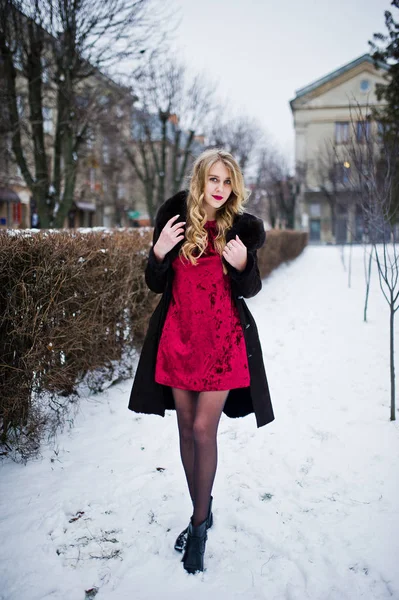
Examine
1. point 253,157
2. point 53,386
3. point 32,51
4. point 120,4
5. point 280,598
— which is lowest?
point 280,598

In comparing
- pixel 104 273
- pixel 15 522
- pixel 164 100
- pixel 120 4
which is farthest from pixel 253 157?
pixel 15 522

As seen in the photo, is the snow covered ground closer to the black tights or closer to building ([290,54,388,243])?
the black tights

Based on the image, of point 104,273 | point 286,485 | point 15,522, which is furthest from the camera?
point 104,273

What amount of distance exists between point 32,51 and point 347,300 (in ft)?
29.4

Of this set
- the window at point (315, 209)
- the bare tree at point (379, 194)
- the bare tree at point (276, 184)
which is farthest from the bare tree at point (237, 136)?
the bare tree at point (379, 194)

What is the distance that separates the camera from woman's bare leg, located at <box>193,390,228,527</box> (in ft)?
7.24

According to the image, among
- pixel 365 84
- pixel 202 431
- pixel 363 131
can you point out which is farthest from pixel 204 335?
pixel 365 84

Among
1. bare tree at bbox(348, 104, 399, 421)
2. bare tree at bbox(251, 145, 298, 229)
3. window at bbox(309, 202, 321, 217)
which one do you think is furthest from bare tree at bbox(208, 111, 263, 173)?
bare tree at bbox(348, 104, 399, 421)

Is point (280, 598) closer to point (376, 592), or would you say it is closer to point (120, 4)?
point (376, 592)

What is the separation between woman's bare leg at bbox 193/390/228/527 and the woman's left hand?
673 mm

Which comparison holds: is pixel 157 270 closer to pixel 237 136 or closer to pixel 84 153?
pixel 84 153

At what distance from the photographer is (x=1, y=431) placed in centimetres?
320

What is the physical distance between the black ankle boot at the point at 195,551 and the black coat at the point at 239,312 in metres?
0.62

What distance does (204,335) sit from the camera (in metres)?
2.23
